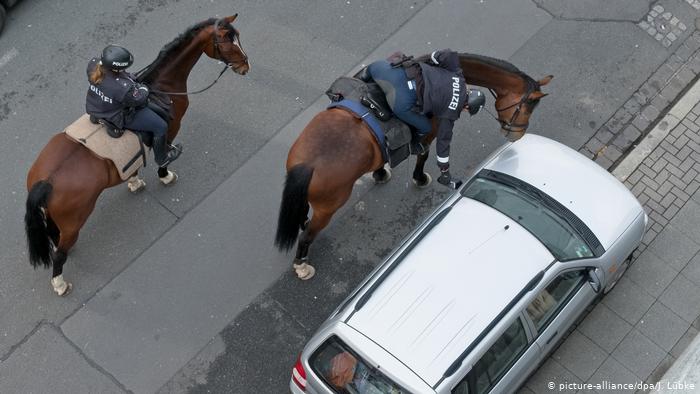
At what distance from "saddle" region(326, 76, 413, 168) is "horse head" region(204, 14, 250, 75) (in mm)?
1122

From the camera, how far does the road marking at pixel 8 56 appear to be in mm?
8266

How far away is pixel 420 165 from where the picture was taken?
715 cm

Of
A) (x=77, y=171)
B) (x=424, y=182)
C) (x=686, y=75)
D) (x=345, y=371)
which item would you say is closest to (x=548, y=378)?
(x=345, y=371)

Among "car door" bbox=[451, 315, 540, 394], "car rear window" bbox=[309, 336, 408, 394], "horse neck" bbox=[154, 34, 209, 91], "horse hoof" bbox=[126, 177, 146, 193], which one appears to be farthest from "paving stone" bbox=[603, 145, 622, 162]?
"horse hoof" bbox=[126, 177, 146, 193]

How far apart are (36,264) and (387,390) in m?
3.61

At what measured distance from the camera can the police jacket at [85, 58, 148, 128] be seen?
584cm

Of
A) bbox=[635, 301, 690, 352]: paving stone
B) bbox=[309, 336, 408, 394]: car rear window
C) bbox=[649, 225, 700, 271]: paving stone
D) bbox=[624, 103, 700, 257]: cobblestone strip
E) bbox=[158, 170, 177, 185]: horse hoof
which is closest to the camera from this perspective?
bbox=[309, 336, 408, 394]: car rear window

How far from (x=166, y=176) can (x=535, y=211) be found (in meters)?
3.92

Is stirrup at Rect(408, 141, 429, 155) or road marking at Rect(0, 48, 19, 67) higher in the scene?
stirrup at Rect(408, 141, 429, 155)

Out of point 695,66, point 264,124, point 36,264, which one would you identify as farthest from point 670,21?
point 36,264

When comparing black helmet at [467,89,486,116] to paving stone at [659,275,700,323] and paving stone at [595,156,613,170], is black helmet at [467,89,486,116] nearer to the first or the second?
paving stone at [595,156,613,170]

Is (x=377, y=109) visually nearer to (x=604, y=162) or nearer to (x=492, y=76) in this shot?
(x=492, y=76)

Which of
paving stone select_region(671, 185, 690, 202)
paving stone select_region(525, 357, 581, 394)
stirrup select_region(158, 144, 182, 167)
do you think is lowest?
stirrup select_region(158, 144, 182, 167)

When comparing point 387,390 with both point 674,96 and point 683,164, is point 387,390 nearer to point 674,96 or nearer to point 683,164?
point 683,164
